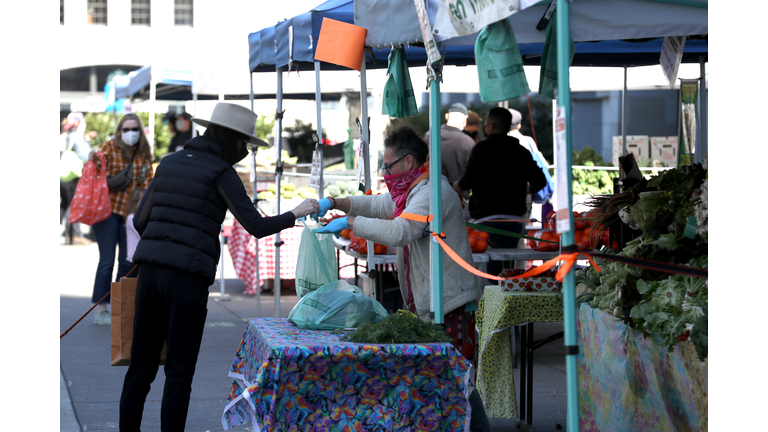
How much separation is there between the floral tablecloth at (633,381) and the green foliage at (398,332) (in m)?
0.80

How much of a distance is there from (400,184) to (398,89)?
539mm

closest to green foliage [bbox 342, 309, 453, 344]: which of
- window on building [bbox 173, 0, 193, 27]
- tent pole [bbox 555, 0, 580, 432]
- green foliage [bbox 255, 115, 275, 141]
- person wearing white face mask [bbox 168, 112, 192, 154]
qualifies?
tent pole [bbox 555, 0, 580, 432]

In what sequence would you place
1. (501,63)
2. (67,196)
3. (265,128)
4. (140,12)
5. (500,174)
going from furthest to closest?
(140,12) → (265,128) → (67,196) → (500,174) → (501,63)

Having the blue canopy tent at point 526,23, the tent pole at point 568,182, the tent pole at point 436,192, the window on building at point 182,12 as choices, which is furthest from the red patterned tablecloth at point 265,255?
the window on building at point 182,12

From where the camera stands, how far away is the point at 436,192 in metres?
3.91

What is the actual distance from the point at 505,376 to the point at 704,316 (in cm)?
184

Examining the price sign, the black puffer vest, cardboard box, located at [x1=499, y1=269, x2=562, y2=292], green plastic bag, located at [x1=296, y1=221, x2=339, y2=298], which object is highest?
the price sign

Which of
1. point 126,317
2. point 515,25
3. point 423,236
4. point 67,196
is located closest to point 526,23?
point 515,25

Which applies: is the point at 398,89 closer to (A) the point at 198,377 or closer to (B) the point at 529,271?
(B) the point at 529,271

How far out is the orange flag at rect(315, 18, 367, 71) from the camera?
4.57 metres

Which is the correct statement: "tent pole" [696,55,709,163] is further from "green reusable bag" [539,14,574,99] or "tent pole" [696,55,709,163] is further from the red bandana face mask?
"green reusable bag" [539,14,574,99]

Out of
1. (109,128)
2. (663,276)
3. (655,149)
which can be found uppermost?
(109,128)

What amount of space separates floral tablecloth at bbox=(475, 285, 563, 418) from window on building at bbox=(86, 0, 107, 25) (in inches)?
969

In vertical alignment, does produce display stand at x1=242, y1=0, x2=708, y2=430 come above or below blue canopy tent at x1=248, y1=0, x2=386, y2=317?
below
